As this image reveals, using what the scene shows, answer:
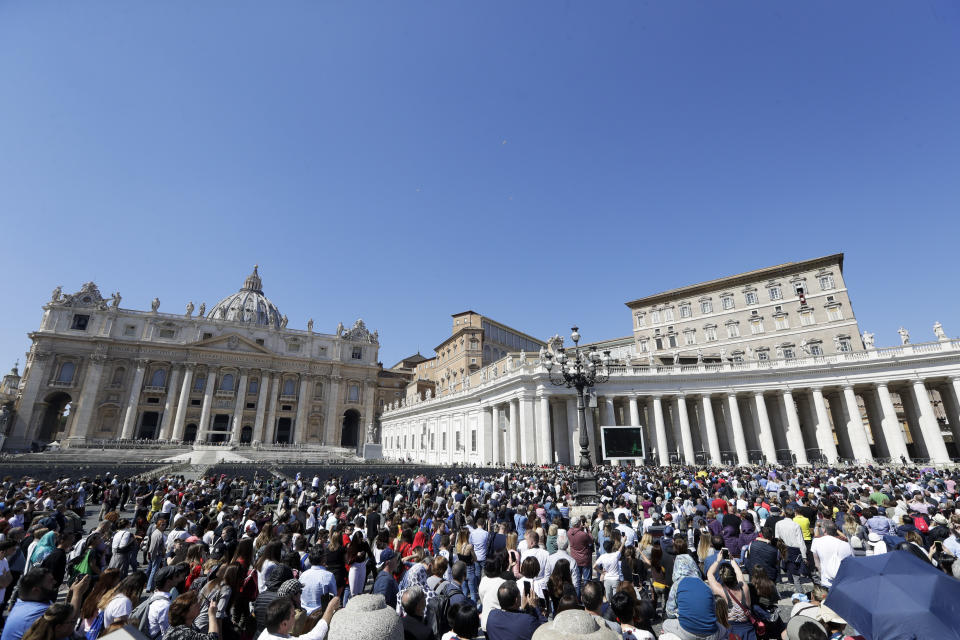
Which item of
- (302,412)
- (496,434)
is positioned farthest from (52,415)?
(496,434)

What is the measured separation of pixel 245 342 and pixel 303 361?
8.76m

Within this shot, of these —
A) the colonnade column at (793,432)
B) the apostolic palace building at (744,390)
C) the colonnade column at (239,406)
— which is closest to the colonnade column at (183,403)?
the colonnade column at (239,406)

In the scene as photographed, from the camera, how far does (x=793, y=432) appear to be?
33.2 meters

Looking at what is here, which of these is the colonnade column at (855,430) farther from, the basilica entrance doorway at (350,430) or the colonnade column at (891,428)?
the basilica entrance doorway at (350,430)

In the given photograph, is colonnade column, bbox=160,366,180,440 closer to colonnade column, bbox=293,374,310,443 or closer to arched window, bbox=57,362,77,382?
arched window, bbox=57,362,77,382

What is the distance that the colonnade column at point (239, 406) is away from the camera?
60.7m

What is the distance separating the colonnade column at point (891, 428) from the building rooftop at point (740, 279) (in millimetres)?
13668

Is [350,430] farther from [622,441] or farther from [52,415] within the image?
[622,441]

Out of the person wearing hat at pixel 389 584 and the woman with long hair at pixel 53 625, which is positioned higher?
the woman with long hair at pixel 53 625

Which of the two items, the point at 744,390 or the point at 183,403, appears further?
the point at 183,403

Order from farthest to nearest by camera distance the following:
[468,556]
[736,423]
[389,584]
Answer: [736,423] → [468,556] → [389,584]

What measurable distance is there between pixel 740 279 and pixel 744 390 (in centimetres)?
1448

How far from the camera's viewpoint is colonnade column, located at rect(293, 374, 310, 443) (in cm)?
6444

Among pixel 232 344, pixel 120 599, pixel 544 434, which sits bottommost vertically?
pixel 120 599
